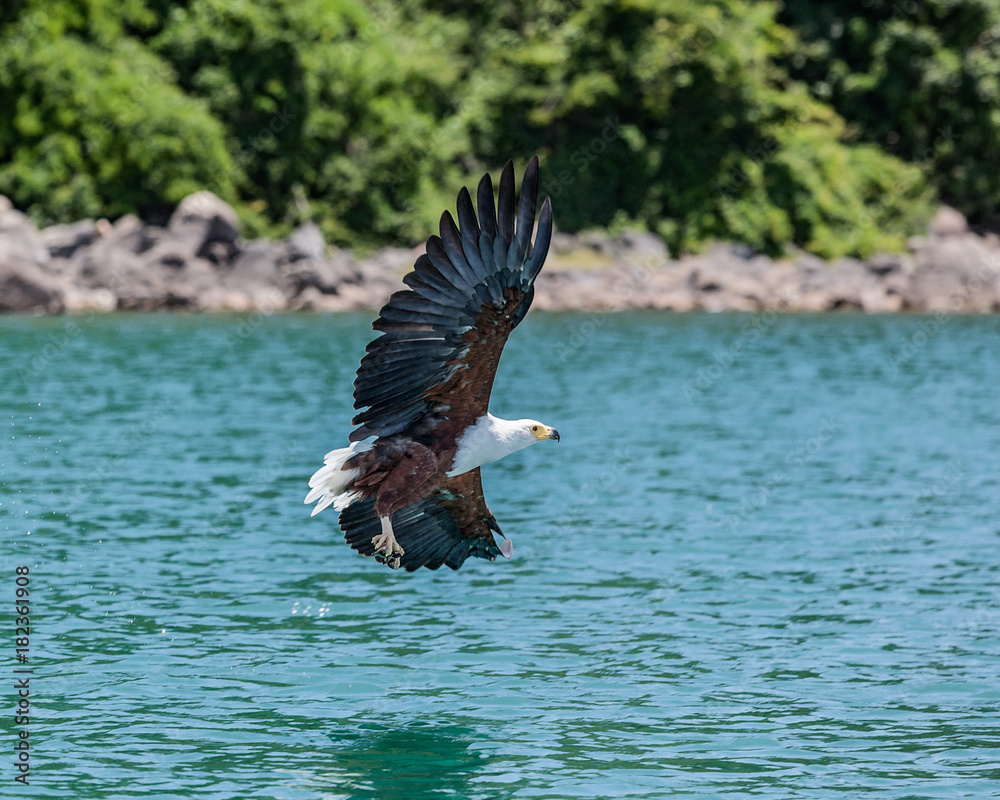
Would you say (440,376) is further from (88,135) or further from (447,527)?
(88,135)

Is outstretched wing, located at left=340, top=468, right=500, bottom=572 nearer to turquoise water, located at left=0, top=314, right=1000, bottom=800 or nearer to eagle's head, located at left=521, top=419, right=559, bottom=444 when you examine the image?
eagle's head, located at left=521, top=419, right=559, bottom=444

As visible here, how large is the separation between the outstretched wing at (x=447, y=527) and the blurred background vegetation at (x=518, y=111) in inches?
1653

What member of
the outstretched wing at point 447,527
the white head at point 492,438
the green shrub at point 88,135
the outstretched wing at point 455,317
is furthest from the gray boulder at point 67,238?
the white head at point 492,438

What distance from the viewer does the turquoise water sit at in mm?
9961

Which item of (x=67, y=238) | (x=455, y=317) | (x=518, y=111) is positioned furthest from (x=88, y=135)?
(x=455, y=317)

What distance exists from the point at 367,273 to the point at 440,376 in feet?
140

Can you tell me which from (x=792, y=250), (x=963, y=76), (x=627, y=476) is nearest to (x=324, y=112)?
(x=792, y=250)

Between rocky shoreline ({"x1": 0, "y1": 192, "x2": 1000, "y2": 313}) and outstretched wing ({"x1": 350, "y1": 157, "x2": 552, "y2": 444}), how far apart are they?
38.1 m

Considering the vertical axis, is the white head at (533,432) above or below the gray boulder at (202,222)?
below

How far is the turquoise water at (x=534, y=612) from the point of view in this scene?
9.96m

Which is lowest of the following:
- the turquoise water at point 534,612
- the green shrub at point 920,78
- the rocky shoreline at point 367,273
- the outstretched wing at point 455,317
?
the turquoise water at point 534,612

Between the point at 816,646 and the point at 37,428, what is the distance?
15.3m

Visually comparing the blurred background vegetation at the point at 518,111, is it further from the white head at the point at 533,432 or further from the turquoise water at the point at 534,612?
the white head at the point at 533,432

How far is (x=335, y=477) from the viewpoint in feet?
33.1
